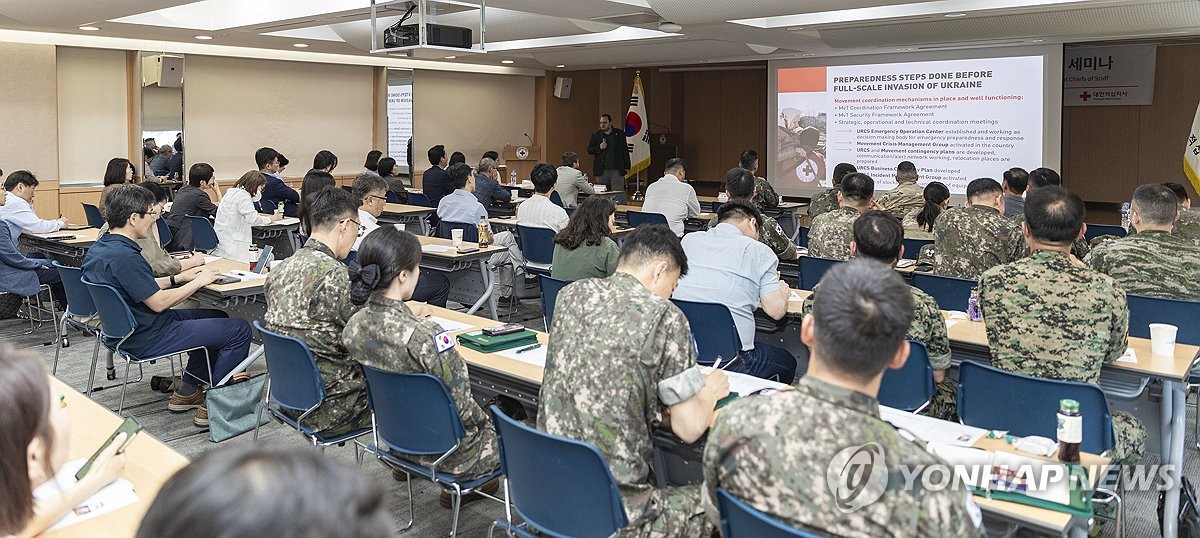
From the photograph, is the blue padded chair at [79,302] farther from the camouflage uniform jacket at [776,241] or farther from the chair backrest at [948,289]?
the chair backrest at [948,289]

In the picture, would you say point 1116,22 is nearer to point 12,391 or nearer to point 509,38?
point 509,38

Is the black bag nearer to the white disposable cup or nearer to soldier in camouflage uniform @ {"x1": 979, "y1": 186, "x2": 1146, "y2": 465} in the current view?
soldier in camouflage uniform @ {"x1": 979, "y1": 186, "x2": 1146, "y2": 465}

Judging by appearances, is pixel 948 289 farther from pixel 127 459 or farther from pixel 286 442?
pixel 127 459

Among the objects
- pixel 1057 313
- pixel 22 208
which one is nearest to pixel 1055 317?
pixel 1057 313

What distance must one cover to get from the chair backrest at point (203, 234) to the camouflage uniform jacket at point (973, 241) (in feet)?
18.6

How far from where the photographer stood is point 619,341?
8.05 feet

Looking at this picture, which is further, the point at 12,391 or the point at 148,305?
the point at 148,305

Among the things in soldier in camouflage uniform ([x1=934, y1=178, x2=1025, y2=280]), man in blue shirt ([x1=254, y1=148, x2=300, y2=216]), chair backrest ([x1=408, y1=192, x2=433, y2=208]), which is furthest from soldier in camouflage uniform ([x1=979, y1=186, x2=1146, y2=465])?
chair backrest ([x1=408, y1=192, x2=433, y2=208])

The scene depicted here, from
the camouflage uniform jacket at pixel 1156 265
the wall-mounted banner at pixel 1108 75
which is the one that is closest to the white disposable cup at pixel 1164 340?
the camouflage uniform jacket at pixel 1156 265

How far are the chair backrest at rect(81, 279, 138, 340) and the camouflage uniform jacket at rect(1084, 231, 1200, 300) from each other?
4748mm

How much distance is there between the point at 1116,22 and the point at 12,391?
9.29 meters

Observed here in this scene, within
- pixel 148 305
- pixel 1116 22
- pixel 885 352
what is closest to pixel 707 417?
pixel 885 352

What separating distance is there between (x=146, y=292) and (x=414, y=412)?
2.31m

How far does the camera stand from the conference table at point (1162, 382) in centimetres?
327
